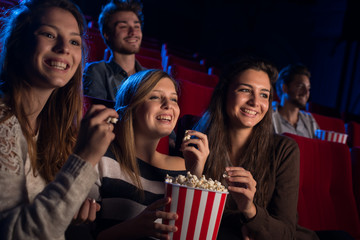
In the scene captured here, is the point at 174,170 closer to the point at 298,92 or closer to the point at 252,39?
the point at 298,92

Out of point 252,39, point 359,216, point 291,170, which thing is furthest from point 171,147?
point 252,39

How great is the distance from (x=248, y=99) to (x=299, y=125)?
3.49 feet

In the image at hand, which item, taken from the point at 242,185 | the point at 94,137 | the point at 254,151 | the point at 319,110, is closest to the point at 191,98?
the point at 254,151

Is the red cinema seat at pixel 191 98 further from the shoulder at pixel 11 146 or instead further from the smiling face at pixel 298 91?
the shoulder at pixel 11 146

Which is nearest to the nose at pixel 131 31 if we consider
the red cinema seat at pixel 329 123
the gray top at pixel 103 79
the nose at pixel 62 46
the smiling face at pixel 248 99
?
the gray top at pixel 103 79

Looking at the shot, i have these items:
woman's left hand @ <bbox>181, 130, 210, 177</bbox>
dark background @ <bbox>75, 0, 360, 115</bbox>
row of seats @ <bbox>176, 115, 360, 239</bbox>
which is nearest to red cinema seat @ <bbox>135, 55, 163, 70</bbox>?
row of seats @ <bbox>176, 115, 360, 239</bbox>

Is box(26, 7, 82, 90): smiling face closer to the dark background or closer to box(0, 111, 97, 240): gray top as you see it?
box(0, 111, 97, 240): gray top

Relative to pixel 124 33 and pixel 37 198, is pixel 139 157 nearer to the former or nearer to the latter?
pixel 37 198

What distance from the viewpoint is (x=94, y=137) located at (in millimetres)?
473

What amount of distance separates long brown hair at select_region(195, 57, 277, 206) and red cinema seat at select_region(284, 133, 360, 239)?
0.69ft

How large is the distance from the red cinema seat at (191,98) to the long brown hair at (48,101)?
728mm

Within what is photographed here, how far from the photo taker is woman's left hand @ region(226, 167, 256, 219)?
687 millimetres

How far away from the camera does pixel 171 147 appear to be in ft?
3.64

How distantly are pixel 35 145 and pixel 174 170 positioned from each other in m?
0.36
